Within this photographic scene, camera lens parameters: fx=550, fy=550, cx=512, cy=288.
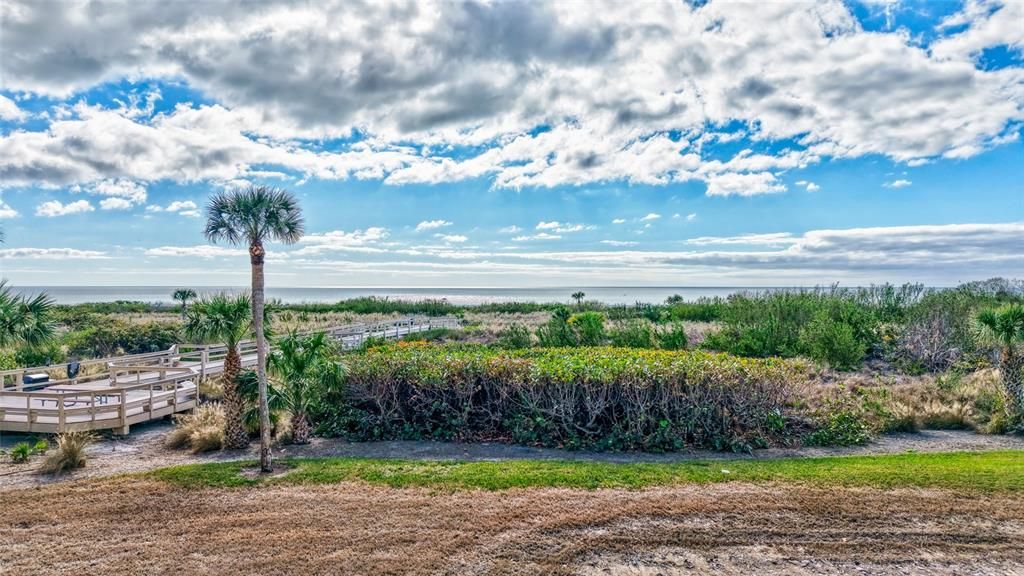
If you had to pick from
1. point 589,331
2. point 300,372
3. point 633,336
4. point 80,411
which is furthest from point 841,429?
point 80,411

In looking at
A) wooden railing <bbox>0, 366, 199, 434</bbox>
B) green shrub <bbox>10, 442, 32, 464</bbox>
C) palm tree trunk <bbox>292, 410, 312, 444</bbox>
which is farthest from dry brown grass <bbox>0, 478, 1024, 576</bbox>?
wooden railing <bbox>0, 366, 199, 434</bbox>

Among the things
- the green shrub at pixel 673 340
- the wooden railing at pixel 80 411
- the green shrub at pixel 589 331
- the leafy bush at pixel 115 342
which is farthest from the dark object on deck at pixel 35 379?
the green shrub at pixel 673 340

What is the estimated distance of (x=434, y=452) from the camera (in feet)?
31.5

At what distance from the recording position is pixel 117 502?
668 cm

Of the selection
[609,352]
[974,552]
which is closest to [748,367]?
[609,352]

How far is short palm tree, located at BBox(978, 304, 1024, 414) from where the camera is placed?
11414 mm

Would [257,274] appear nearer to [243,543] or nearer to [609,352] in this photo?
[243,543]

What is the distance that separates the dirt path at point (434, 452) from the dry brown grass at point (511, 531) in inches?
82.0

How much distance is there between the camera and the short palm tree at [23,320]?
28.1 ft

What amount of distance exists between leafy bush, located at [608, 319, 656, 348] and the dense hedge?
23.9 feet

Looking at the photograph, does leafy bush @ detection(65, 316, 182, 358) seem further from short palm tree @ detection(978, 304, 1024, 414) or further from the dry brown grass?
short palm tree @ detection(978, 304, 1024, 414)

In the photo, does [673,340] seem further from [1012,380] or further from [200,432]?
[200,432]

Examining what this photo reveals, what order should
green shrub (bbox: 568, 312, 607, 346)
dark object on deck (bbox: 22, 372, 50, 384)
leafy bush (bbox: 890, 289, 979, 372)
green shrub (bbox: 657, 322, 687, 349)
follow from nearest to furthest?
dark object on deck (bbox: 22, 372, 50, 384) → leafy bush (bbox: 890, 289, 979, 372) → green shrub (bbox: 657, 322, 687, 349) → green shrub (bbox: 568, 312, 607, 346)

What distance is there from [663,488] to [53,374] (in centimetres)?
1901
